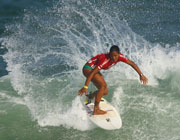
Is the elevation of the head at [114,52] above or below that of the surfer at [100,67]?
above

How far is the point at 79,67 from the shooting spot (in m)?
10.2

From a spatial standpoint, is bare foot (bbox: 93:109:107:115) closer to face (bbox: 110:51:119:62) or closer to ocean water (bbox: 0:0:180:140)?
ocean water (bbox: 0:0:180:140)

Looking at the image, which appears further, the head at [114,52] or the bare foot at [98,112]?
the bare foot at [98,112]

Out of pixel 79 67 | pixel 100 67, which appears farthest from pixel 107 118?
pixel 79 67

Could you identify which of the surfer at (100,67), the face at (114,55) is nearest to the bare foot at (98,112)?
the surfer at (100,67)

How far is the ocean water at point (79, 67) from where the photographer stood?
7.25 metres

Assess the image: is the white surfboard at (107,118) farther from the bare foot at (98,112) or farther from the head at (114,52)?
the head at (114,52)

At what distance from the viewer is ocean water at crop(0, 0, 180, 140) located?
7.25 metres

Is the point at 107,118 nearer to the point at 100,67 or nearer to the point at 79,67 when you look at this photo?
the point at 100,67

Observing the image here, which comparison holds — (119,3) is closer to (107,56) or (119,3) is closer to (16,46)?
(16,46)

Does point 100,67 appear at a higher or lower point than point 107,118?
higher

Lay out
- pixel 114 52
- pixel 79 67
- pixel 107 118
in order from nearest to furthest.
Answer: pixel 114 52 → pixel 107 118 → pixel 79 67

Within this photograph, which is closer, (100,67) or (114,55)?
(114,55)

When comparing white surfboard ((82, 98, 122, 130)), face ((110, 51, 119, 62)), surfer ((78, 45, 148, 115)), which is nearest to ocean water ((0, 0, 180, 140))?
white surfboard ((82, 98, 122, 130))
